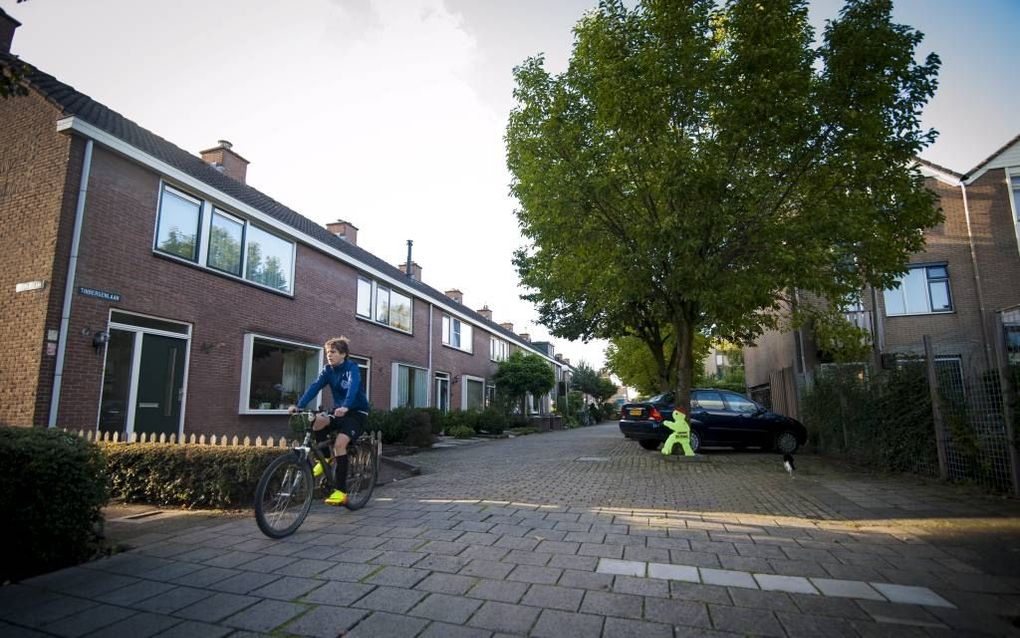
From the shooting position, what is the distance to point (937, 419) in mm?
7426

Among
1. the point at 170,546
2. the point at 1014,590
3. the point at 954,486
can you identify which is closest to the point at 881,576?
the point at 1014,590

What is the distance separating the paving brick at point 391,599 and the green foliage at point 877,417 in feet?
26.7

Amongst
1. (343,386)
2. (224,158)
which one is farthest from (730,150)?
(224,158)

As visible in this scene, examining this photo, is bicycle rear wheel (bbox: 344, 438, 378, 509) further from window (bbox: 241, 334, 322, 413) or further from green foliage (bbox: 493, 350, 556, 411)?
green foliage (bbox: 493, 350, 556, 411)

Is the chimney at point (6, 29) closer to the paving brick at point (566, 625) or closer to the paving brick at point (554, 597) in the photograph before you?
the paving brick at point (554, 597)

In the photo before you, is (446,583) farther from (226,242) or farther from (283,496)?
(226,242)

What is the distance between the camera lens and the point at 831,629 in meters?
2.75

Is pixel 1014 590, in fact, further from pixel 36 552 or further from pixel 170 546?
pixel 36 552

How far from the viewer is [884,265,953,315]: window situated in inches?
647

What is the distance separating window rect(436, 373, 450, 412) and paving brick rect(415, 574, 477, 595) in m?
19.4

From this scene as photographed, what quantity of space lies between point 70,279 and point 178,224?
258 centimetres

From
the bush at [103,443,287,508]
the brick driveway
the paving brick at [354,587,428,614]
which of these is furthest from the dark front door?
the paving brick at [354,587,428,614]

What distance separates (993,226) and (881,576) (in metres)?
18.2

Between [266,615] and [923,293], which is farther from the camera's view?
[923,293]
